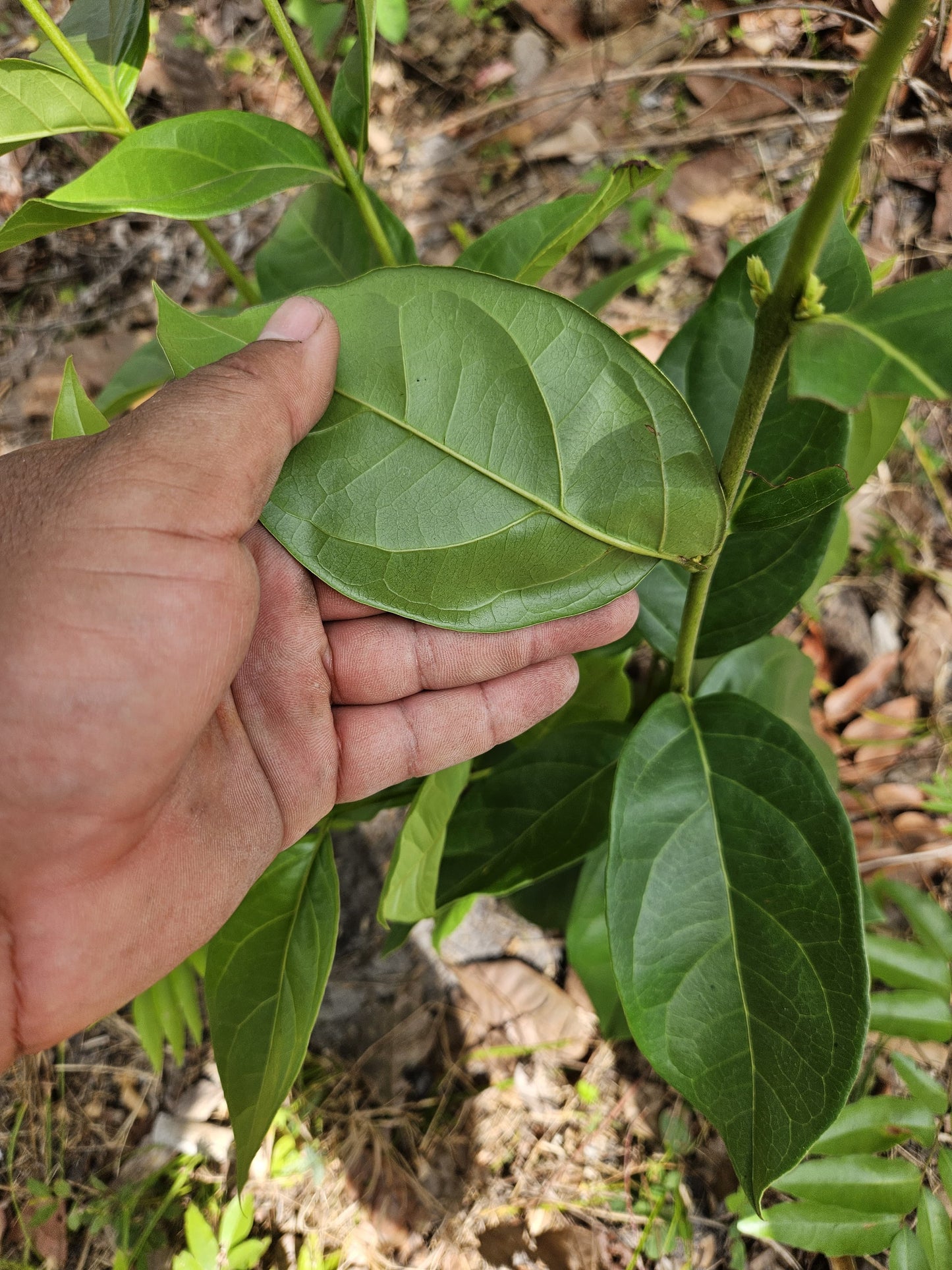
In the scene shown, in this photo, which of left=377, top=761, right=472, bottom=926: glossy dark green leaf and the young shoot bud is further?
left=377, top=761, right=472, bottom=926: glossy dark green leaf

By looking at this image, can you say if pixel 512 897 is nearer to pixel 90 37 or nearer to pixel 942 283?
pixel 942 283

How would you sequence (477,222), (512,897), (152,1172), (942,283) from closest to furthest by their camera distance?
(942,283)
(512,897)
(152,1172)
(477,222)

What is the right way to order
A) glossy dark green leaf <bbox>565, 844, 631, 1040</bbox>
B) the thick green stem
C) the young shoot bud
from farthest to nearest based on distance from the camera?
glossy dark green leaf <bbox>565, 844, 631, 1040</bbox> → the young shoot bud → the thick green stem

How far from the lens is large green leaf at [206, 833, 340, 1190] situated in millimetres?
976

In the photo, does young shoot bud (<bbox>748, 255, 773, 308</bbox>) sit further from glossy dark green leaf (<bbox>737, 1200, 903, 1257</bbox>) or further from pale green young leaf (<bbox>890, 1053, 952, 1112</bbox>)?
glossy dark green leaf (<bbox>737, 1200, 903, 1257</bbox>)

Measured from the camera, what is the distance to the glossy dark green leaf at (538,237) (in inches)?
33.7

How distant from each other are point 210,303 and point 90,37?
4.13 feet

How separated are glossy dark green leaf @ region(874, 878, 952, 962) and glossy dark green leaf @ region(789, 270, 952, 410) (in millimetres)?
912

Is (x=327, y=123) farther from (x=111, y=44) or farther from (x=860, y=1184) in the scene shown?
(x=860, y=1184)

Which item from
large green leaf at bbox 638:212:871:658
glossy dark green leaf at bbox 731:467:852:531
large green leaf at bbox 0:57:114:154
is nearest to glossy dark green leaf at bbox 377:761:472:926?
large green leaf at bbox 638:212:871:658

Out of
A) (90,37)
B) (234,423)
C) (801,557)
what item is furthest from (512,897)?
(90,37)

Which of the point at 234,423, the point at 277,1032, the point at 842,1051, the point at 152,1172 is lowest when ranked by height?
the point at 152,1172

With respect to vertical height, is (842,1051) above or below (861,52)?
below

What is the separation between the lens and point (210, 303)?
7.09ft
